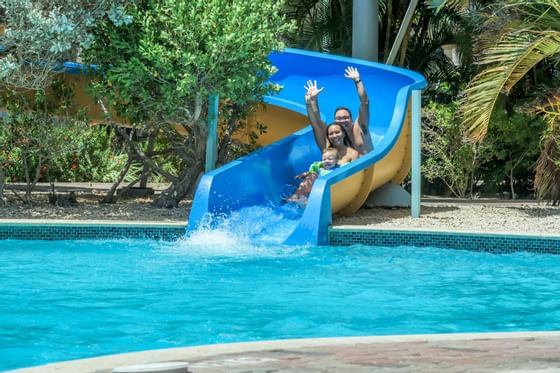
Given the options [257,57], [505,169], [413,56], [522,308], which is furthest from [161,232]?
[413,56]

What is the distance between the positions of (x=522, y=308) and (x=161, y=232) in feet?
Answer: 16.1

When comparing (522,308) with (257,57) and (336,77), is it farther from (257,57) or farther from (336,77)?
(336,77)

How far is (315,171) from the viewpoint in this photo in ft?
38.5

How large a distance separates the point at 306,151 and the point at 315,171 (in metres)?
1.16

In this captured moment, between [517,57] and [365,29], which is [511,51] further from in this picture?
[365,29]

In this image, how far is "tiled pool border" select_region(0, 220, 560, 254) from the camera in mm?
9781

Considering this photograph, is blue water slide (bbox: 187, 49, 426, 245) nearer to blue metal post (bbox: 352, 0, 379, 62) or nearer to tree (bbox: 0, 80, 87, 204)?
blue metal post (bbox: 352, 0, 379, 62)

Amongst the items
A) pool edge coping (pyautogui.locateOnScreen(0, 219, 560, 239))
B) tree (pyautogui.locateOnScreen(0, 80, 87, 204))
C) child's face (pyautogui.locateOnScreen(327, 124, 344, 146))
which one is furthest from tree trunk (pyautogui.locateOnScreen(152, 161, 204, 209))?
child's face (pyautogui.locateOnScreen(327, 124, 344, 146))

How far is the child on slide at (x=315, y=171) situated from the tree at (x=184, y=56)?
121 centimetres

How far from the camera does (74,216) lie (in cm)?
1198

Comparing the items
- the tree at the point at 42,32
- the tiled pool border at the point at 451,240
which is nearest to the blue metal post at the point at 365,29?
the tree at the point at 42,32

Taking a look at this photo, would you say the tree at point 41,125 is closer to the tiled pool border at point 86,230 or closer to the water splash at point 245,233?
the tiled pool border at point 86,230

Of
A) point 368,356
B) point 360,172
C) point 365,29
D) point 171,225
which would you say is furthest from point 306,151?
point 368,356

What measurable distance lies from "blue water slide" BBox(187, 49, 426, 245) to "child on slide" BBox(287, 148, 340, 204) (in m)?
0.28
